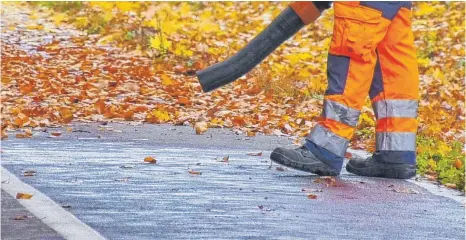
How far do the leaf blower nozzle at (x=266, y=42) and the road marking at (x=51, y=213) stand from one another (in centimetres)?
129

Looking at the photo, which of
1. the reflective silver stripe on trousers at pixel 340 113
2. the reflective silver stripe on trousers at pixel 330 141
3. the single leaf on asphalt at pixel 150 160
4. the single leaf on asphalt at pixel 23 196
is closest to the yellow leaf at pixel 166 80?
the single leaf on asphalt at pixel 150 160

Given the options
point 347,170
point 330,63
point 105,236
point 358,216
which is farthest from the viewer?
point 347,170

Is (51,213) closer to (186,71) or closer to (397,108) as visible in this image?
(397,108)

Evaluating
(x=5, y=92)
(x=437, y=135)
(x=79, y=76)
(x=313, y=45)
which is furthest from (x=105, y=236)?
(x=313, y=45)

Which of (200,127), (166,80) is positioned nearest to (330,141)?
(200,127)

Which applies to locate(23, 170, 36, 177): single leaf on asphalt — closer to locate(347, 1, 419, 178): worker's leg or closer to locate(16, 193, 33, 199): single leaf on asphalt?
locate(16, 193, 33, 199): single leaf on asphalt

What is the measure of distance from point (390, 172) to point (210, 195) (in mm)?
1458

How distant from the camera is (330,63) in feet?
25.9

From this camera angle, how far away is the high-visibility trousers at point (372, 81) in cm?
769

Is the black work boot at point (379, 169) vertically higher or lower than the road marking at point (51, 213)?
higher

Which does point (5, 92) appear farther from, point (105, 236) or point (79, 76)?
point (105, 236)

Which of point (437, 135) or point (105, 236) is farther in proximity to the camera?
point (437, 135)

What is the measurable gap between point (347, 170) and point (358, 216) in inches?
64.9

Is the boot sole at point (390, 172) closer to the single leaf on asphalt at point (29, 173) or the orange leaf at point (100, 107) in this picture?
the single leaf on asphalt at point (29, 173)
